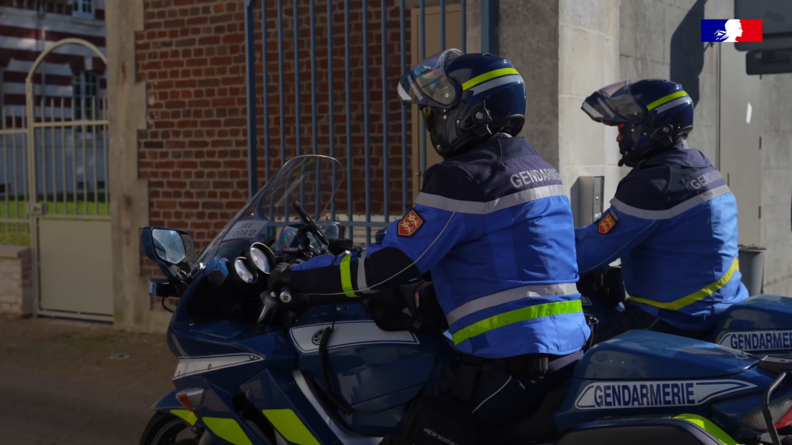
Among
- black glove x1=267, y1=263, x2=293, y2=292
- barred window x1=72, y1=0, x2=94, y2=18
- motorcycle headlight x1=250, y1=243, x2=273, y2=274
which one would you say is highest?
barred window x1=72, y1=0, x2=94, y2=18

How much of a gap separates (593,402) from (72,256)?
7.55 meters

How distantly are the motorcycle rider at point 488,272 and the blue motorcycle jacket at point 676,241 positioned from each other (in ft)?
3.26

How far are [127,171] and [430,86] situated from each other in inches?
240

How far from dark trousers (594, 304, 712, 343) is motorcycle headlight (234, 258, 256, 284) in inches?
60.6

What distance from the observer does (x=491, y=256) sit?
2.52 m

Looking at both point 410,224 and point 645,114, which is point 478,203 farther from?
point 645,114

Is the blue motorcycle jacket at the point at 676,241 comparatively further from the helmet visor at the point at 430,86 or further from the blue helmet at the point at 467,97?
the helmet visor at the point at 430,86

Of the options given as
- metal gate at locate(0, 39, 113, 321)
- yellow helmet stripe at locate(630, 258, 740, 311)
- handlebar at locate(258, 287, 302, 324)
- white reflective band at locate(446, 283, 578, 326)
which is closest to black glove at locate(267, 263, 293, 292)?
handlebar at locate(258, 287, 302, 324)

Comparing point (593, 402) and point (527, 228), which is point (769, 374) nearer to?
point (593, 402)

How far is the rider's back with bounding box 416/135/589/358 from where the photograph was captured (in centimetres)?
248

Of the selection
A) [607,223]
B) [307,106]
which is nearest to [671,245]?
[607,223]

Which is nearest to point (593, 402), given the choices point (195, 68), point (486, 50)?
point (486, 50)

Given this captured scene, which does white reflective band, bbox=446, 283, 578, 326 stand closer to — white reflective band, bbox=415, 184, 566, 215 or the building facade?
white reflective band, bbox=415, 184, 566, 215

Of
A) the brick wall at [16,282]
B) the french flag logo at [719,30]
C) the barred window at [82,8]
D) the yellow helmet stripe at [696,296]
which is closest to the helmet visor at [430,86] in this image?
the yellow helmet stripe at [696,296]
